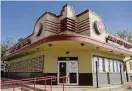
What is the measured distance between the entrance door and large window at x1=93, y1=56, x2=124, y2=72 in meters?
1.66

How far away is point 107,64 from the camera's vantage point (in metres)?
16.7

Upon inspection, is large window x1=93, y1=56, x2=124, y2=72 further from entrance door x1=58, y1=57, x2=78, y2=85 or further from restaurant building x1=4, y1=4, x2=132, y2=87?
entrance door x1=58, y1=57, x2=78, y2=85

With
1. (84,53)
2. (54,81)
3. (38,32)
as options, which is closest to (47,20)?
(38,32)

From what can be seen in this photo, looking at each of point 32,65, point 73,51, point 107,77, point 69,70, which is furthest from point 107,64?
point 32,65

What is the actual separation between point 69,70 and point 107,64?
427 cm

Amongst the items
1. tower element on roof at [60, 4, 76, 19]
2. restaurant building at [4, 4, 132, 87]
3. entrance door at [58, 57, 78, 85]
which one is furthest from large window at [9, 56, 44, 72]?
tower element on roof at [60, 4, 76, 19]

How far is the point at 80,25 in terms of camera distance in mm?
14859

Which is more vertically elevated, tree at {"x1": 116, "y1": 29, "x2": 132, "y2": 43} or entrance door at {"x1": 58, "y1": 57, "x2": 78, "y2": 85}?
tree at {"x1": 116, "y1": 29, "x2": 132, "y2": 43}

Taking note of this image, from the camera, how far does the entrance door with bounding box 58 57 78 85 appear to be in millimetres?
14297

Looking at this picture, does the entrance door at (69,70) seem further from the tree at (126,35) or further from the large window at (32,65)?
the tree at (126,35)

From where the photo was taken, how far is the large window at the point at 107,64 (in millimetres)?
15488

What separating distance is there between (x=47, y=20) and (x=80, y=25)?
109 inches

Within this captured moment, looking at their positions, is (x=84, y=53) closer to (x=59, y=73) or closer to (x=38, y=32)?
(x=59, y=73)

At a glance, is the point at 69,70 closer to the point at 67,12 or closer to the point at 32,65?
the point at 32,65
